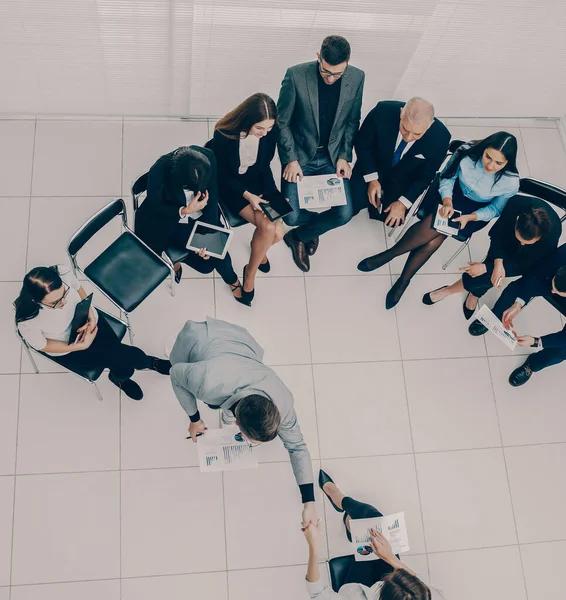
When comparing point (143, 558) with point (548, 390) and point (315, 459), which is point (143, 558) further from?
point (548, 390)

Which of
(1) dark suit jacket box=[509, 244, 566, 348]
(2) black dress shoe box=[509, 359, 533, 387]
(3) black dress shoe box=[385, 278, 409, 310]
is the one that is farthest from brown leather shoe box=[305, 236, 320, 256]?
(2) black dress shoe box=[509, 359, 533, 387]

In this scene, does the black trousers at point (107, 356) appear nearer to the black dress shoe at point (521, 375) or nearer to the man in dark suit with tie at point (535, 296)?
the man in dark suit with tie at point (535, 296)

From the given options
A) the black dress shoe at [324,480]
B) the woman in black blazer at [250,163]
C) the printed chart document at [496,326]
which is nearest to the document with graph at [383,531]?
the black dress shoe at [324,480]

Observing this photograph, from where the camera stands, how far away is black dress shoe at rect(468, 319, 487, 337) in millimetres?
3982

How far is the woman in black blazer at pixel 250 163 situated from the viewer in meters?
3.07

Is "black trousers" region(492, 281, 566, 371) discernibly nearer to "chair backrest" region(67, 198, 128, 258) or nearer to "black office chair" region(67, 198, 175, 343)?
"black office chair" region(67, 198, 175, 343)

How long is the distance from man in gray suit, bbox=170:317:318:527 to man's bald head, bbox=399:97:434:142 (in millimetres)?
1601

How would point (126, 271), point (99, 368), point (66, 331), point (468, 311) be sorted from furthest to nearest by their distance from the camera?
1. point (468, 311)
2. point (126, 271)
3. point (99, 368)
4. point (66, 331)

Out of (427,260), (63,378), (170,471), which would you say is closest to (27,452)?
(63,378)

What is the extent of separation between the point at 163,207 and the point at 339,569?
229cm

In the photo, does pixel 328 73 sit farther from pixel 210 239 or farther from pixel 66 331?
pixel 66 331

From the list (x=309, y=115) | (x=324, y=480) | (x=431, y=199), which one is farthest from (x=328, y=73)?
(x=324, y=480)

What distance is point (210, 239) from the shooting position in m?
3.45

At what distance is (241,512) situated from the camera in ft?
11.5
